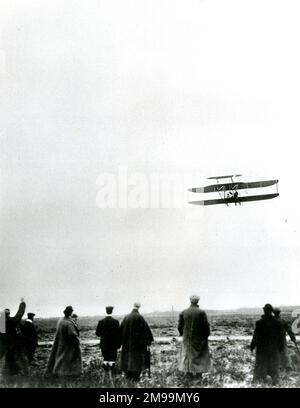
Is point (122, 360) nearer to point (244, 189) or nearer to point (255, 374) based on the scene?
point (255, 374)

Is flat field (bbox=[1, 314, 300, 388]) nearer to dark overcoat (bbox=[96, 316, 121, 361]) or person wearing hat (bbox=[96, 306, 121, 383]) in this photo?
person wearing hat (bbox=[96, 306, 121, 383])

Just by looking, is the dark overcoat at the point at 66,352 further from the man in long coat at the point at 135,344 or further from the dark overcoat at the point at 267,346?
A: the dark overcoat at the point at 267,346

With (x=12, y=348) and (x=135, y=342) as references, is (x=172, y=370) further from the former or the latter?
(x=12, y=348)

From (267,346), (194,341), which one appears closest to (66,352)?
(194,341)

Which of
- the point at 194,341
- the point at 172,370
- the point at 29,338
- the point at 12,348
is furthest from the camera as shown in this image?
the point at 29,338

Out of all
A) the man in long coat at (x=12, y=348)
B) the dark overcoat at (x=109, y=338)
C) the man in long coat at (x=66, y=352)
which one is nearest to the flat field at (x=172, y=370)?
the man in long coat at (x=66, y=352)
